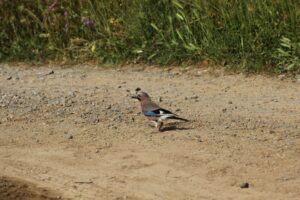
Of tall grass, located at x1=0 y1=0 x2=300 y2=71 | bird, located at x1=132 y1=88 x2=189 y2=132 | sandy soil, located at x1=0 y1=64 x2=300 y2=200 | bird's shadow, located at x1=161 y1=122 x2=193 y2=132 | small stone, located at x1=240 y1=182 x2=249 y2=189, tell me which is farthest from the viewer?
tall grass, located at x1=0 y1=0 x2=300 y2=71

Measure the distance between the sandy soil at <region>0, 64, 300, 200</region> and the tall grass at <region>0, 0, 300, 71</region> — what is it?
Result: 0.28 meters

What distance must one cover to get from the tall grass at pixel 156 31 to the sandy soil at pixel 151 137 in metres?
0.28

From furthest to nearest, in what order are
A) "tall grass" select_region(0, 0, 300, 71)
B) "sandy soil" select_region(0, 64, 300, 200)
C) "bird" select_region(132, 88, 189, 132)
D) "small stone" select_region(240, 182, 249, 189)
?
"tall grass" select_region(0, 0, 300, 71), "bird" select_region(132, 88, 189, 132), "sandy soil" select_region(0, 64, 300, 200), "small stone" select_region(240, 182, 249, 189)

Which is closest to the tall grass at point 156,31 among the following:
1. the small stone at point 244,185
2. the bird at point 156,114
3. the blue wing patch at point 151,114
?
the bird at point 156,114

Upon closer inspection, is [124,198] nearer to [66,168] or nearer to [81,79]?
[66,168]

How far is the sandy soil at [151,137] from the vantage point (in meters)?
6.63

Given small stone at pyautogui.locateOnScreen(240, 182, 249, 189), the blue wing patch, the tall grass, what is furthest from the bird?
the tall grass

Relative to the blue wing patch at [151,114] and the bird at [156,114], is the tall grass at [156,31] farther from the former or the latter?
the blue wing patch at [151,114]

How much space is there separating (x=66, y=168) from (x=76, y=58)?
395cm

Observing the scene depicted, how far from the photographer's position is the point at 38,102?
9.11m

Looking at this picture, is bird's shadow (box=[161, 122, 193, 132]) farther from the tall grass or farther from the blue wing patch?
the tall grass

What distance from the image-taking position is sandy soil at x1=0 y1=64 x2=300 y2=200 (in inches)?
261

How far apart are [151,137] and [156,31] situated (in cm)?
297

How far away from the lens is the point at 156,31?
413 inches
